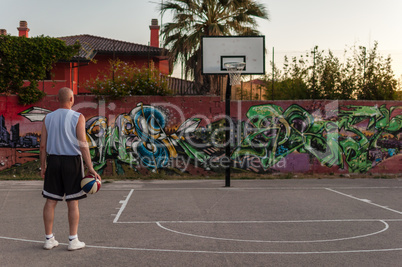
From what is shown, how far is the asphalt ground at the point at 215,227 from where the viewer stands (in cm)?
567

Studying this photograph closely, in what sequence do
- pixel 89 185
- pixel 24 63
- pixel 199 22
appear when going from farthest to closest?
pixel 199 22, pixel 24 63, pixel 89 185

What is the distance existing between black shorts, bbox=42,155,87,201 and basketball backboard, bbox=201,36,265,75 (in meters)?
8.24

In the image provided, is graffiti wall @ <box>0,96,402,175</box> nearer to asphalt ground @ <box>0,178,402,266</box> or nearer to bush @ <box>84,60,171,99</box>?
bush @ <box>84,60,171,99</box>

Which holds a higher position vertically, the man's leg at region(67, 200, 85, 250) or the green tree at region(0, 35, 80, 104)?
the green tree at region(0, 35, 80, 104)

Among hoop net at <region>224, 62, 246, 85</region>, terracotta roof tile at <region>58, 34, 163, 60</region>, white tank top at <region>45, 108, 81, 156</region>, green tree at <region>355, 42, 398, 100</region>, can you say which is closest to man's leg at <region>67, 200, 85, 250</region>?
white tank top at <region>45, 108, 81, 156</region>

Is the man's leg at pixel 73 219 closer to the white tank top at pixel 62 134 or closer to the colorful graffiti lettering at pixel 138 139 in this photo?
the white tank top at pixel 62 134

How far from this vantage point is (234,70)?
13.3 metres

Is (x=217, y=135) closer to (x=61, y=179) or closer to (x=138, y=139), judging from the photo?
(x=138, y=139)

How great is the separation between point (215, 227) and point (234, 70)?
653cm

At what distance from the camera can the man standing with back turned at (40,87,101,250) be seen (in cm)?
582

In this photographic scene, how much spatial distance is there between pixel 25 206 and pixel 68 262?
15.1 ft

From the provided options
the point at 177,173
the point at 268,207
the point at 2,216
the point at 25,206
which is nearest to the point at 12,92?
the point at 177,173

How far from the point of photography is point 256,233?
7.10 meters

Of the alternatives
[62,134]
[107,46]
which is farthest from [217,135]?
[107,46]
